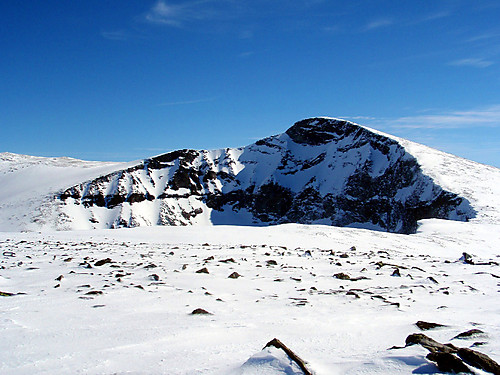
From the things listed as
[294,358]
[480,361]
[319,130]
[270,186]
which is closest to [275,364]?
[294,358]

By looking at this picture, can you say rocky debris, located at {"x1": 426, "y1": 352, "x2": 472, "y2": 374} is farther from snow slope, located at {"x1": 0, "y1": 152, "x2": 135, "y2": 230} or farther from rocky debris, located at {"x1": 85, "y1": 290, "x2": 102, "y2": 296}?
snow slope, located at {"x1": 0, "y1": 152, "x2": 135, "y2": 230}

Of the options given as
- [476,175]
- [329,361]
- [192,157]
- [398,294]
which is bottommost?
[398,294]

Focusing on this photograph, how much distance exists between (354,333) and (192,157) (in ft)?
537

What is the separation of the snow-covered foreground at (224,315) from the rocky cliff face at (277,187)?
9049cm

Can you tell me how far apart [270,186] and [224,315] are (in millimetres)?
150271

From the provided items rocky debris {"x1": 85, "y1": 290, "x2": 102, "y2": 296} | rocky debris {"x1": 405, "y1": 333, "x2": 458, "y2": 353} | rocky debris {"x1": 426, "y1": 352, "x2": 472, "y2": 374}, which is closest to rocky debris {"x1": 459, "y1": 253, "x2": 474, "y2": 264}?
rocky debris {"x1": 405, "y1": 333, "x2": 458, "y2": 353}

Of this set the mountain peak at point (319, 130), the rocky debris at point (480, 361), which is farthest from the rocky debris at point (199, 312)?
the mountain peak at point (319, 130)

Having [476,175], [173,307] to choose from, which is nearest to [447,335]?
[173,307]

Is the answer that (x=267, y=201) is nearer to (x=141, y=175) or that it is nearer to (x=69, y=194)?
(x=141, y=175)

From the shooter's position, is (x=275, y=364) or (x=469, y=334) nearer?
(x=275, y=364)

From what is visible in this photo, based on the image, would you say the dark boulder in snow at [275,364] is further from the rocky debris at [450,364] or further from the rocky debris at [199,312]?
the rocky debris at [199,312]

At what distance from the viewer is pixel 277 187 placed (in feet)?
506

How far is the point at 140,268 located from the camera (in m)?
9.35

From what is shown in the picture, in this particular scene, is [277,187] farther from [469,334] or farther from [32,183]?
[469,334]
